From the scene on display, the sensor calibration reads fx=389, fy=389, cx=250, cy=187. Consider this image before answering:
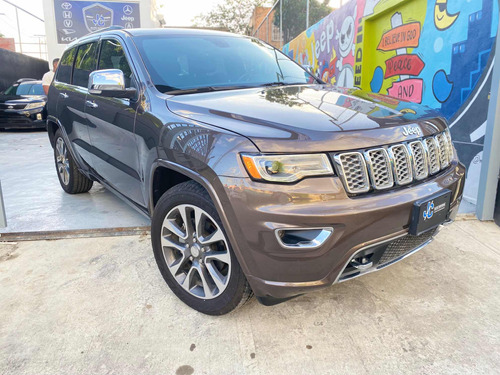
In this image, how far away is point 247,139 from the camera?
1.84 meters

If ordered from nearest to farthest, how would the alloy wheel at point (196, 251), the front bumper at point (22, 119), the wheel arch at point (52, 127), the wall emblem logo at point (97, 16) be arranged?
the alloy wheel at point (196, 251), the wheel arch at point (52, 127), the front bumper at point (22, 119), the wall emblem logo at point (97, 16)

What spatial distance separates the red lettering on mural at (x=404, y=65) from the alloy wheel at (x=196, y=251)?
4.30m

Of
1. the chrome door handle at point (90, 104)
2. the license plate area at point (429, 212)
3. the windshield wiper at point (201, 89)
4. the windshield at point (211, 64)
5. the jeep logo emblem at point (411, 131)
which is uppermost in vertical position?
the windshield at point (211, 64)

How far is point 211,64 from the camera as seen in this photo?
9.70ft

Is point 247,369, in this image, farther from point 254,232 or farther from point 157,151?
point 157,151

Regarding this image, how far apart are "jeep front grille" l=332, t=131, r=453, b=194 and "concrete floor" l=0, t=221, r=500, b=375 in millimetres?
835

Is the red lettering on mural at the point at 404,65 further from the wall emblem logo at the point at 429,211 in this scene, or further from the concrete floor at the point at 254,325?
the wall emblem logo at the point at 429,211

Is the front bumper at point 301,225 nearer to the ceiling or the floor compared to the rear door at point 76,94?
nearer to the floor

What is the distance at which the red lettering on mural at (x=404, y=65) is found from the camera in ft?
17.2

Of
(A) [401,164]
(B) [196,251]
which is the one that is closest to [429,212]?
(A) [401,164]

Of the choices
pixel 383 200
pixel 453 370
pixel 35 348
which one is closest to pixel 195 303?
pixel 35 348

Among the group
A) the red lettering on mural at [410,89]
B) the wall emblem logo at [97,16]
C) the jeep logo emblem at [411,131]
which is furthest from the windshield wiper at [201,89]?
the wall emblem logo at [97,16]

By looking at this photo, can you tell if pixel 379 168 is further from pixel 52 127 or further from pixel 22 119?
pixel 22 119

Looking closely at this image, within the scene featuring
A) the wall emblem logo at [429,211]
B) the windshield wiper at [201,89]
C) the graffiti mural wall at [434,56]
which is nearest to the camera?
the wall emblem logo at [429,211]
